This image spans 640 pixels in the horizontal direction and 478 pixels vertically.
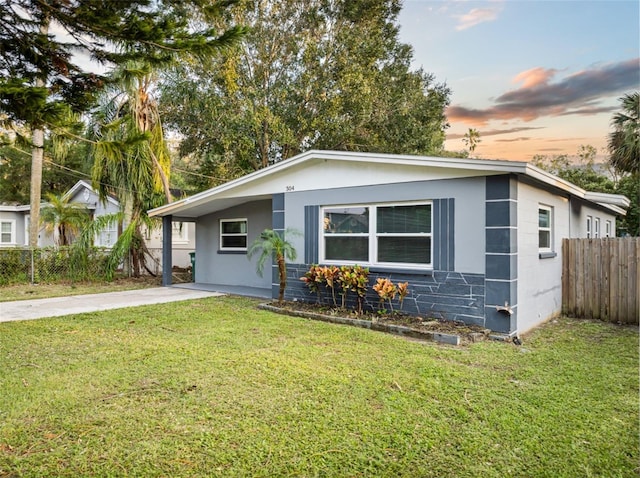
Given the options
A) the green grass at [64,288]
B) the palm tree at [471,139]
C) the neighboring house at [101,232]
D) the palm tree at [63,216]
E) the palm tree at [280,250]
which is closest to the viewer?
the palm tree at [280,250]

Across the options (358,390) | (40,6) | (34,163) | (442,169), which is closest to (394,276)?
(442,169)

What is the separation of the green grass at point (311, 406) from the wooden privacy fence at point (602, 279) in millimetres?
1794

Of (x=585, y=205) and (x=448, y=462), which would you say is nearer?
(x=448, y=462)

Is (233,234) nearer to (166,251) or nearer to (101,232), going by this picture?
(166,251)

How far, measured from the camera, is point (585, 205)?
10.4 metres

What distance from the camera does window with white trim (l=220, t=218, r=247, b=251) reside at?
471 inches

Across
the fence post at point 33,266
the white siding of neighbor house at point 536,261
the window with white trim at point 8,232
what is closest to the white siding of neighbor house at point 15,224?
the window with white trim at point 8,232

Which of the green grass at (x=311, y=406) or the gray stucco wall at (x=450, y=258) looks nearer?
the green grass at (x=311, y=406)

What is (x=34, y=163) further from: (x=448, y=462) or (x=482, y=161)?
(x=448, y=462)

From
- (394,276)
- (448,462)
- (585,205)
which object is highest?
(585,205)

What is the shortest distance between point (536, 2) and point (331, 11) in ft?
32.2

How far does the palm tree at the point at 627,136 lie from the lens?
1355cm

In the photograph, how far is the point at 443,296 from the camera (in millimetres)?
6742

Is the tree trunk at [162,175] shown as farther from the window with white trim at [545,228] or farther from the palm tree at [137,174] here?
the window with white trim at [545,228]
